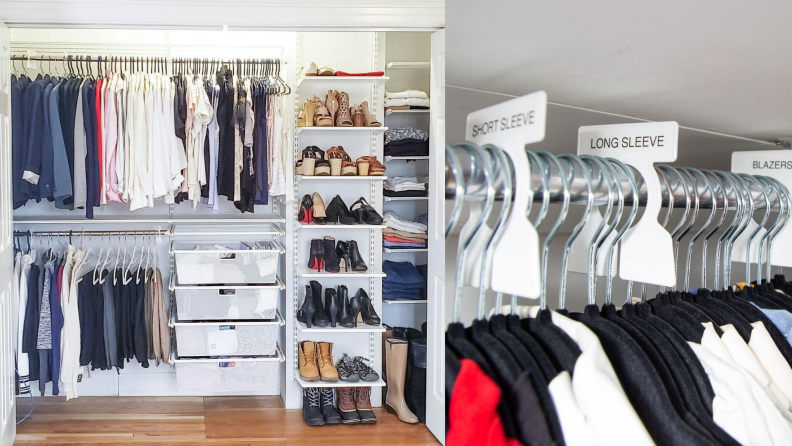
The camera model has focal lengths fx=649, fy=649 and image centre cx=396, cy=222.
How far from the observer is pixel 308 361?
2.37 metres

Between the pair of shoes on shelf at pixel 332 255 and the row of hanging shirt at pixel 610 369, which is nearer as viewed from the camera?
the row of hanging shirt at pixel 610 369

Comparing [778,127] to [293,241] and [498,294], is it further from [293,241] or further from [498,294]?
[293,241]

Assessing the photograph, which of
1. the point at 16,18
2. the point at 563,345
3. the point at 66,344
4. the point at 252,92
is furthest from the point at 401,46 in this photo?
the point at 563,345

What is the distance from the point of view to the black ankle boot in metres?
2.32

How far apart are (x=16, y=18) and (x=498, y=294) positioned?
69.4 inches

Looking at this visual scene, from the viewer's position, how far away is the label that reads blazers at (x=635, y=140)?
1.38 feet

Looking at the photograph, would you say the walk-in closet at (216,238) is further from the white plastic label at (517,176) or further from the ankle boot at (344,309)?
the white plastic label at (517,176)

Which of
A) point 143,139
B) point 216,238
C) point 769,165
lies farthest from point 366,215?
point 769,165

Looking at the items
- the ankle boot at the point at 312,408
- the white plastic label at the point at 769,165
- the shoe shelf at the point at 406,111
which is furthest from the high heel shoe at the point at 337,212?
the white plastic label at the point at 769,165

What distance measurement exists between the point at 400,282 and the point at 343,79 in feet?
2.46

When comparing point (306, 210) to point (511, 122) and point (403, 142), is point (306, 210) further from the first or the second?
point (511, 122)

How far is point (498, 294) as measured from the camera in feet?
1.19

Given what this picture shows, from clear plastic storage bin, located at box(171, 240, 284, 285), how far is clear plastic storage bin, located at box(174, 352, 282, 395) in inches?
11.6

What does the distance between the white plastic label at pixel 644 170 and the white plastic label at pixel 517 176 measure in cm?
9
